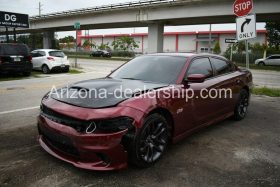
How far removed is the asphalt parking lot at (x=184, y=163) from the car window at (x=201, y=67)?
115cm

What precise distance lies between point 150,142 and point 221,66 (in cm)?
281

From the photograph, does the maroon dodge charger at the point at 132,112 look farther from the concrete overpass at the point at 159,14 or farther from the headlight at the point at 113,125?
the concrete overpass at the point at 159,14

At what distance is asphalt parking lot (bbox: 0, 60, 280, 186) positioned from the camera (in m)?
3.52

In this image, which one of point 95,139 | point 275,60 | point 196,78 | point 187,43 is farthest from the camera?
point 187,43

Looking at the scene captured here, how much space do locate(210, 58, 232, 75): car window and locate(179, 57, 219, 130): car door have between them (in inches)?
9.2

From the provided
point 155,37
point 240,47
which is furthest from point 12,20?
point 240,47

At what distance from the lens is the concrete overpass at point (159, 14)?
27047 millimetres

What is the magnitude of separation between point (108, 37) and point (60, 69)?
66810 mm

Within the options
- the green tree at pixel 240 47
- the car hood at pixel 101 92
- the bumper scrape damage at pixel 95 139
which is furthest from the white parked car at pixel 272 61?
the bumper scrape damage at pixel 95 139

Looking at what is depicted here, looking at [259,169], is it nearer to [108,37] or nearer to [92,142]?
[92,142]

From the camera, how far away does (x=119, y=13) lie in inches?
1407

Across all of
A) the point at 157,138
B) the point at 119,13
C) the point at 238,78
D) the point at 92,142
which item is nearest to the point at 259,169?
the point at 157,138

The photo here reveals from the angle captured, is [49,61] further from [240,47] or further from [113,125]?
[240,47]

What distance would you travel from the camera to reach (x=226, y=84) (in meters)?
5.73
